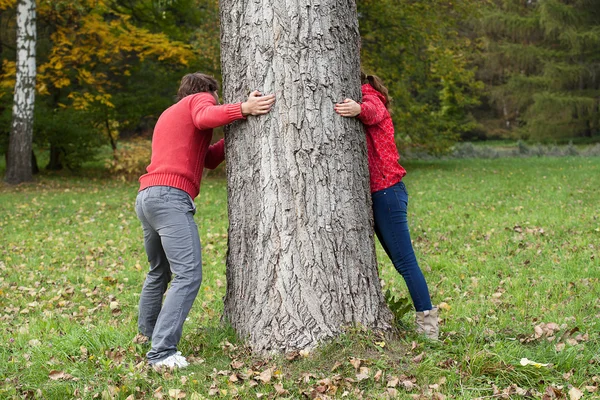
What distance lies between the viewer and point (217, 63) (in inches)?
707

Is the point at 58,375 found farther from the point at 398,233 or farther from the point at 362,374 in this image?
the point at 398,233

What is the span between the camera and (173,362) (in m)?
3.74

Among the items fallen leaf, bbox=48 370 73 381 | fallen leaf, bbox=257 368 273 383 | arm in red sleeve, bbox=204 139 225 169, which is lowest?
fallen leaf, bbox=48 370 73 381

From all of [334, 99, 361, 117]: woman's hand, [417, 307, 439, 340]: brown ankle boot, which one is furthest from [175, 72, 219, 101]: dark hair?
[417, 307, 439, 340]: brown ankle boot

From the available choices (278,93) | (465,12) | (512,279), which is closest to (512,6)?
(465,12)

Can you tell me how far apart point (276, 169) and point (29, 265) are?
496 cm

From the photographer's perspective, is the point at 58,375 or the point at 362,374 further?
the point at 58,375

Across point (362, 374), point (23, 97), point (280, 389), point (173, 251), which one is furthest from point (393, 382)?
point (23, 97)

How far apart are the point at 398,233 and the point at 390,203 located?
0.20m

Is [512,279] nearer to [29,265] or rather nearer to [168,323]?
[168,323]

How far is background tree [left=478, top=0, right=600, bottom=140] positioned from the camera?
35188 mm

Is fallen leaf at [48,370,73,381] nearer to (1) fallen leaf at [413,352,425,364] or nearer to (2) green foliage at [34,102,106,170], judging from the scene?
(1) fallen leaf at [413,352,425,364]

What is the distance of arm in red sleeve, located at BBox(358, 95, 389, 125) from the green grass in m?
1.27

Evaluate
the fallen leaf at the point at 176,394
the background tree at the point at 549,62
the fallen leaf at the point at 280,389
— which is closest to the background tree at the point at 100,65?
the fallen leaf at the point at 176,394
